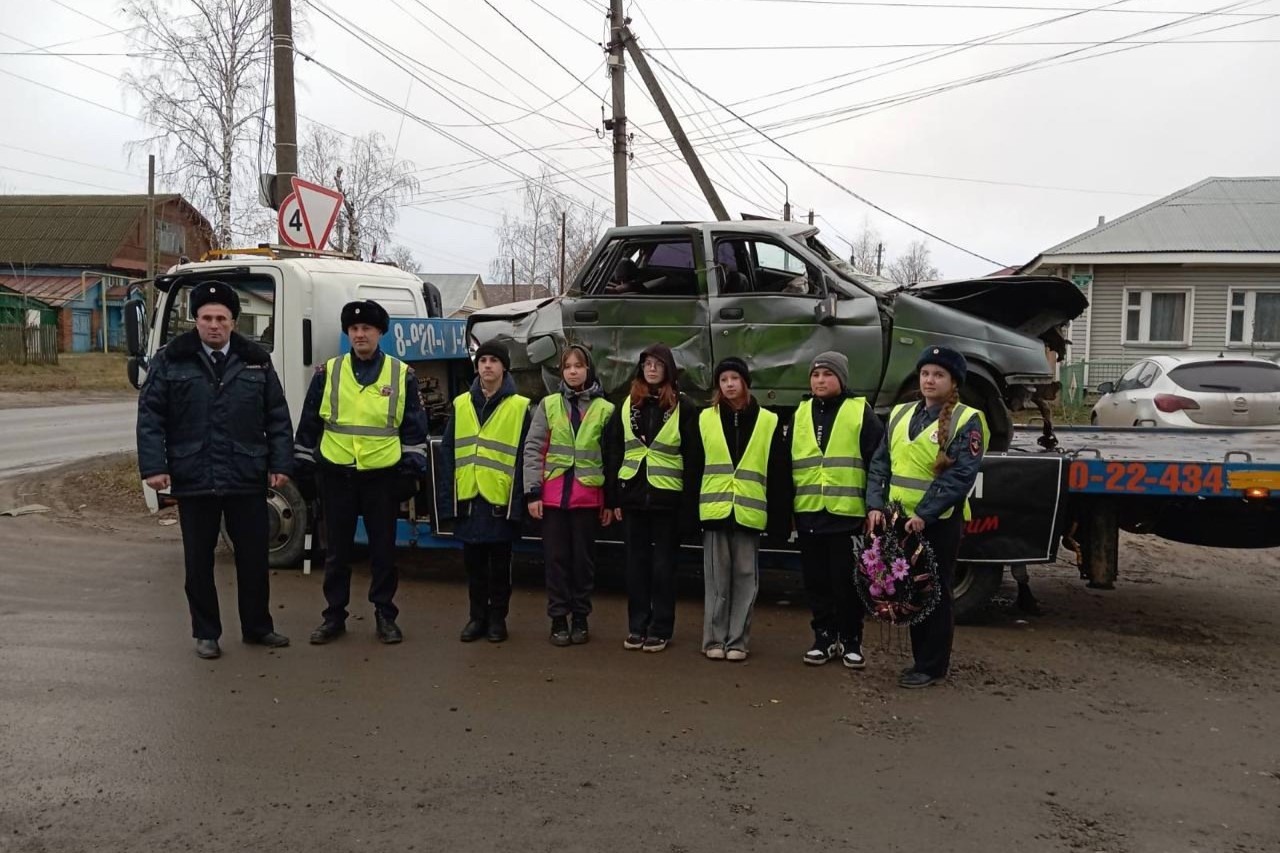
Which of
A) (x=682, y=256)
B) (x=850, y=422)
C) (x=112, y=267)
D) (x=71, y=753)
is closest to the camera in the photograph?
(x=71, y=753)

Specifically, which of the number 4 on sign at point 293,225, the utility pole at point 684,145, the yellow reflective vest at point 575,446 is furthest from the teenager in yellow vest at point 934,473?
the utility pole at point 684,145

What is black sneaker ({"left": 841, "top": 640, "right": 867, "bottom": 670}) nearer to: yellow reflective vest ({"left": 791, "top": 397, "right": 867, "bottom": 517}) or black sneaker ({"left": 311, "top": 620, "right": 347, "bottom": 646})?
yellow reflective vest ({"left": 791, "top": 397, "right": 867, "bottom": 517})

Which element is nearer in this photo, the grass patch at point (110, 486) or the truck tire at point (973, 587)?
the truck tire at point (973, 587)

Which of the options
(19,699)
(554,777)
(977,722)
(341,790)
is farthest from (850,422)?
(19,699)

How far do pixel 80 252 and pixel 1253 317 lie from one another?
148 feet

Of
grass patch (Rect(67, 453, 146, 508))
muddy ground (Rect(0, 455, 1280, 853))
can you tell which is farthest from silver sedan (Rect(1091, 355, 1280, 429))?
grass patch (Rect(67, 453, 146, 508))

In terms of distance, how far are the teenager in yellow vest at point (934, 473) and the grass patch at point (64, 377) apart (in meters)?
25.2

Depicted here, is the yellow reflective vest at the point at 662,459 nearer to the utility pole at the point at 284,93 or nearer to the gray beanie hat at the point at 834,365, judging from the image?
the gray beanie hat at the point at 834,365

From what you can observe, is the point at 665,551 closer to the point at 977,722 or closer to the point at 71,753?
the point at 977,722

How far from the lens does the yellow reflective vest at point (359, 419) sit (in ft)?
18.5

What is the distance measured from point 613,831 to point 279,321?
16.8ft

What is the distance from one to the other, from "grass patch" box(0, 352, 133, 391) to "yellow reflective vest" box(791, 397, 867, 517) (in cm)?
2482

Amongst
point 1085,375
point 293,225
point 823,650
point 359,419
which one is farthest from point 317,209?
point 1085,375

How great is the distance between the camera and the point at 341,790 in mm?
3775
